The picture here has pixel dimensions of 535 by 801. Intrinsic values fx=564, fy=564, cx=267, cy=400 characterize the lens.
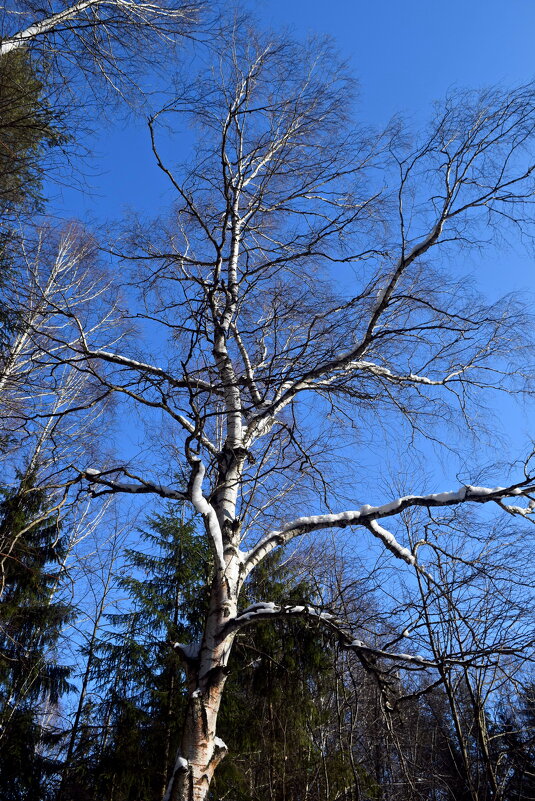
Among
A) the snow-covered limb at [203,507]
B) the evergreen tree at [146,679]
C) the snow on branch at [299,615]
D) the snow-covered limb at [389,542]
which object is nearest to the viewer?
the snow-covered limb at [203,507]

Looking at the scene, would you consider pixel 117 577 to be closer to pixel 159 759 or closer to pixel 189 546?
pixel 189 546

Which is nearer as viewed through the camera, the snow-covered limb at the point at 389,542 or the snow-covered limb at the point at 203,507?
the snow-covered limb at the point at 203,507

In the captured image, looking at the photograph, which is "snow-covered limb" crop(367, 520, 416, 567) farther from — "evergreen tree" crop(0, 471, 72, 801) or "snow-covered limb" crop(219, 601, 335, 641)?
"evergreen tree" crop(0, 471, 72, 801)

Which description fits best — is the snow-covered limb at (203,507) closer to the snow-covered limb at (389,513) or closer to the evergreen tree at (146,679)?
the snow-covered limb at (389,513)

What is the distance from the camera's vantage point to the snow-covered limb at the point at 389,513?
155 inches

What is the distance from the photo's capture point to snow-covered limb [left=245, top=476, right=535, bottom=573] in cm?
394

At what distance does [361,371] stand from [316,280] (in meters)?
1.44

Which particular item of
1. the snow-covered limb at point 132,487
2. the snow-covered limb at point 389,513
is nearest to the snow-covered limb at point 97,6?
the snow-covered limb at point 132,487

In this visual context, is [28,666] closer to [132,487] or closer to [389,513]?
[132,487]

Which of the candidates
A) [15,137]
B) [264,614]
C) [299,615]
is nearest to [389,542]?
[299,615]

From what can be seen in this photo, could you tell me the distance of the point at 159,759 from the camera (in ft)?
23.8

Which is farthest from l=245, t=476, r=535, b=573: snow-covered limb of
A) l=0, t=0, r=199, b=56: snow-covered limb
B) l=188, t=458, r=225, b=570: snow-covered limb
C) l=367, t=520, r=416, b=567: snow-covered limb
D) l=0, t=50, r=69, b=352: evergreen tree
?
l=0, t=0, r=199, b=56: snow-covered limb

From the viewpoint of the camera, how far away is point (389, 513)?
4.19 m

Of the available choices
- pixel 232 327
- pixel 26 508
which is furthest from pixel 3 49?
pixel 26 508
